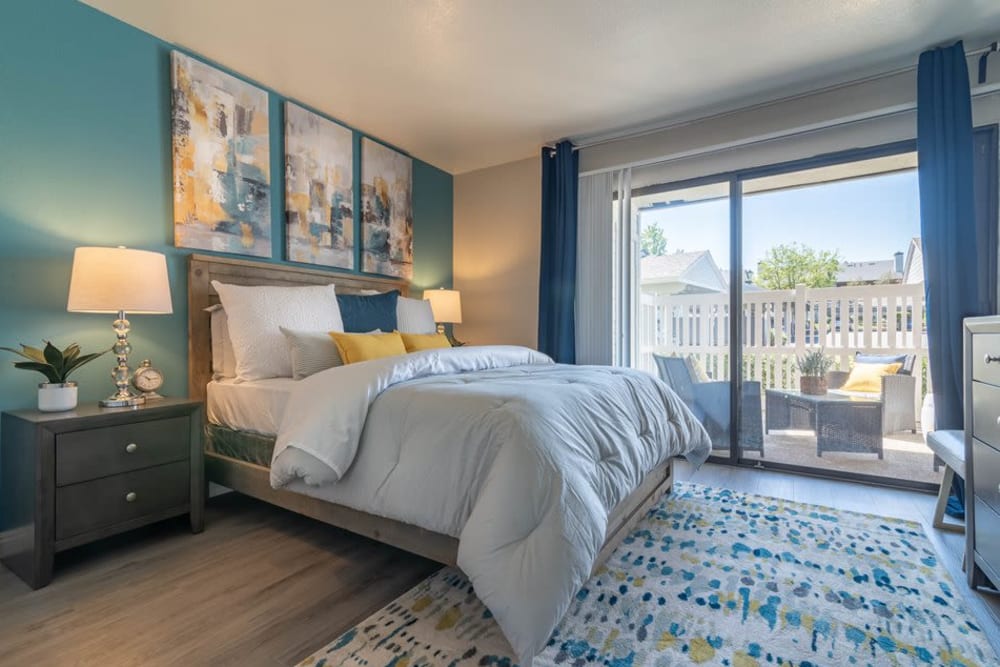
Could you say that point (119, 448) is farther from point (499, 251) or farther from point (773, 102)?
point (773, 102)

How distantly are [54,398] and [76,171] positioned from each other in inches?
42.7

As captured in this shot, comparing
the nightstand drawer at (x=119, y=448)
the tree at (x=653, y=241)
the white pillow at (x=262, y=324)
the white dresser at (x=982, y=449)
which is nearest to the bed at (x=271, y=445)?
the white pillow at (x=262, y=324)

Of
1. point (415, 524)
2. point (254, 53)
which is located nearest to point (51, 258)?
point (254, 53)

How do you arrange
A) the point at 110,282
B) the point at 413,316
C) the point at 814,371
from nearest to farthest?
the point at 110,282 → the point at 814,371 → the point at 413,316

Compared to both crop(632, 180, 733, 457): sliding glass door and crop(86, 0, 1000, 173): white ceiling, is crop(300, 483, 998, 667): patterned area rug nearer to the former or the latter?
crop(632, 180, 733, 457): sliding glass door

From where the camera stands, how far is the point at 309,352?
2350 millimetres

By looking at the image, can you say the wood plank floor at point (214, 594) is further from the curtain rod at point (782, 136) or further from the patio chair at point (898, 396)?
the curtain rod at point (782, 136)

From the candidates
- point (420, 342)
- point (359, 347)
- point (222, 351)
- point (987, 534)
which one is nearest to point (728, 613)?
point (987, 534)

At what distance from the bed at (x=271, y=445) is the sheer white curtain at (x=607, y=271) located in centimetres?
128

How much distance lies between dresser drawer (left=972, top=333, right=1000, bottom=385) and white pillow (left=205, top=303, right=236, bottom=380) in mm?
3241

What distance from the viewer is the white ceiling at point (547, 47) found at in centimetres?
226

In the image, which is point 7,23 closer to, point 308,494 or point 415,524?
point 308,494

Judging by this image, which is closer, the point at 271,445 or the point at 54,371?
the point at 54,371

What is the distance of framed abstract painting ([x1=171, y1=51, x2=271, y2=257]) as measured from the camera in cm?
252
